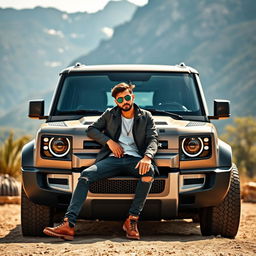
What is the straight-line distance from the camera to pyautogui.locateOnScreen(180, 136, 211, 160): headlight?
200 inches

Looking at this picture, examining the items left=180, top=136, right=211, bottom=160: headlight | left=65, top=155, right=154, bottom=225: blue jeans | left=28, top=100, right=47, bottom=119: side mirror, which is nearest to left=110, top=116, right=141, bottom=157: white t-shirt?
left=65, top=155, right=154, bottom=225: blue jeans

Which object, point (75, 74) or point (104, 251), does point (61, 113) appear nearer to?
point (75, 74)

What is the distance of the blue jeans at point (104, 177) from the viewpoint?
485cm

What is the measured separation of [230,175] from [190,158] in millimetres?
453

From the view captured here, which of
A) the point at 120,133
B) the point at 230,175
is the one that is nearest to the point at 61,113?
the point at 120,133

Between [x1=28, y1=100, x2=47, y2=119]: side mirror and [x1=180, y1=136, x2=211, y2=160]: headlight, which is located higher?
[x1=28, y1=100, x2=47, y2=119]: side mirror

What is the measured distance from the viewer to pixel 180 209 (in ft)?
17.1

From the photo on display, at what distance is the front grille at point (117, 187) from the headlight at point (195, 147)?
34 cm

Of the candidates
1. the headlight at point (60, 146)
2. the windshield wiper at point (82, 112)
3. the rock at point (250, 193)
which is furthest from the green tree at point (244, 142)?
the headlight at point (60, 146)

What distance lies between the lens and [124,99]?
510cm

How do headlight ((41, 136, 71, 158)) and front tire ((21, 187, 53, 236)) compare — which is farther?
front tire ((21, 187, 53, 236))

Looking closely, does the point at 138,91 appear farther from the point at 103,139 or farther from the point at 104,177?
the point at 104,177

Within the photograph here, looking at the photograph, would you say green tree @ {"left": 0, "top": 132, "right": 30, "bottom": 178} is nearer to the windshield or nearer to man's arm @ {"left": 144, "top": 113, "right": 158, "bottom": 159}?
the windshield

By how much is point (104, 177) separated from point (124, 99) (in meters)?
0.75
